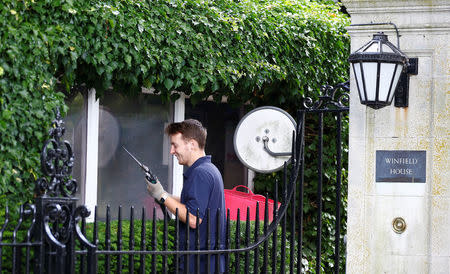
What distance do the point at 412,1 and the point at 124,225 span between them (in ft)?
9.24

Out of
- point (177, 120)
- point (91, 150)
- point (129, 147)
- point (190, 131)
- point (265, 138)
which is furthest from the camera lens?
point (177, 120)

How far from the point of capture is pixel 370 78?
5.49 metres

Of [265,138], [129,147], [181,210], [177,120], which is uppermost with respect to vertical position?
[177,120]

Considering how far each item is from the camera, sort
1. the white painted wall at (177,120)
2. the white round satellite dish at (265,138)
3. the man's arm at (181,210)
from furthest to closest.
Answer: the white painted wall at (177,120) < the white round satellite dish at (265,138) < the man's arm at (181,210)

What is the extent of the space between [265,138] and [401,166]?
4.59 ft

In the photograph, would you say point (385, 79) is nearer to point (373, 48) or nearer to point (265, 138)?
point (373, 48)

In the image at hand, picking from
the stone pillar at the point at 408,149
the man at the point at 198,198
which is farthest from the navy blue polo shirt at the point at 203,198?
the stone pillar at the point at 408,149

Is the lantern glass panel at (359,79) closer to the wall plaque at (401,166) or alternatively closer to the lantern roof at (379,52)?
the lantern roof at (379,52)

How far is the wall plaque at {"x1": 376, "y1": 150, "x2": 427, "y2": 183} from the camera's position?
Answer: 18.9ft

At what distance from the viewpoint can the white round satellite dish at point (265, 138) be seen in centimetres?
678

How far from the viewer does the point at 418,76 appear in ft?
19.0

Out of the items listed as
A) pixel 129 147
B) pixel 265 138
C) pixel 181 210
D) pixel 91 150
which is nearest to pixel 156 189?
pixel 181 210

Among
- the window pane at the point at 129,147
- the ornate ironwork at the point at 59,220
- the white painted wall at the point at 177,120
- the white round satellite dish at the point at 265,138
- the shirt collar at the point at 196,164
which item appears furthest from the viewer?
the white painted wall at the point at 177,120

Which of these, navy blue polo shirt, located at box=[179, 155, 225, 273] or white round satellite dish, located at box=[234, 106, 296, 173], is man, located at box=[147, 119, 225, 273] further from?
white round satellite dish, located at box=[234, 106, 296, 173]
